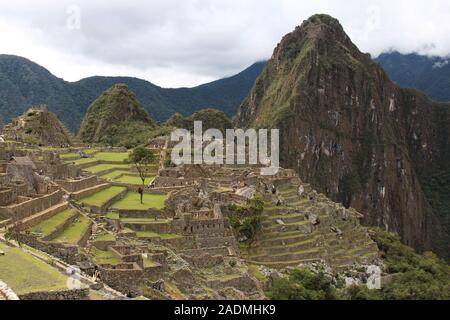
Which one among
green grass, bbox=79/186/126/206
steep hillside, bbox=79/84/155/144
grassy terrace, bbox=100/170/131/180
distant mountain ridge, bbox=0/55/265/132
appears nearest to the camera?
green grass, bbox=79/186/126/206

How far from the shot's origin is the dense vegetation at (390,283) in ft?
82.5

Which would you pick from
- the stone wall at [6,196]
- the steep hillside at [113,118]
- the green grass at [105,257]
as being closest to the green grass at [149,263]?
the green grass at [105,257]

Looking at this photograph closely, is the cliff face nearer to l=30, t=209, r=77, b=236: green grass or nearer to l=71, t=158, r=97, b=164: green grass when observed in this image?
l=71, t=158, r=97, b=164: green grass

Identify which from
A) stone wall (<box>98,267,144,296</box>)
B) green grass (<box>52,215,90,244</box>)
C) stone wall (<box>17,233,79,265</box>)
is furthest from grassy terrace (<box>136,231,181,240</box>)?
stone wall (<box>17,233,79,265</box>)

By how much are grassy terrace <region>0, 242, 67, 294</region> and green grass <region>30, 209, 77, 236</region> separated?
159 inches

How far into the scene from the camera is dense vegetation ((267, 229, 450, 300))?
2514cm

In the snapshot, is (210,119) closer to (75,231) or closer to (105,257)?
(75,231)

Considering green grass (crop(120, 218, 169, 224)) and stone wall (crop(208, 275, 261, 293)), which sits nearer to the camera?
stone wall (crop(208, 275, 261, 293))

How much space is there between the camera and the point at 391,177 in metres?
146
